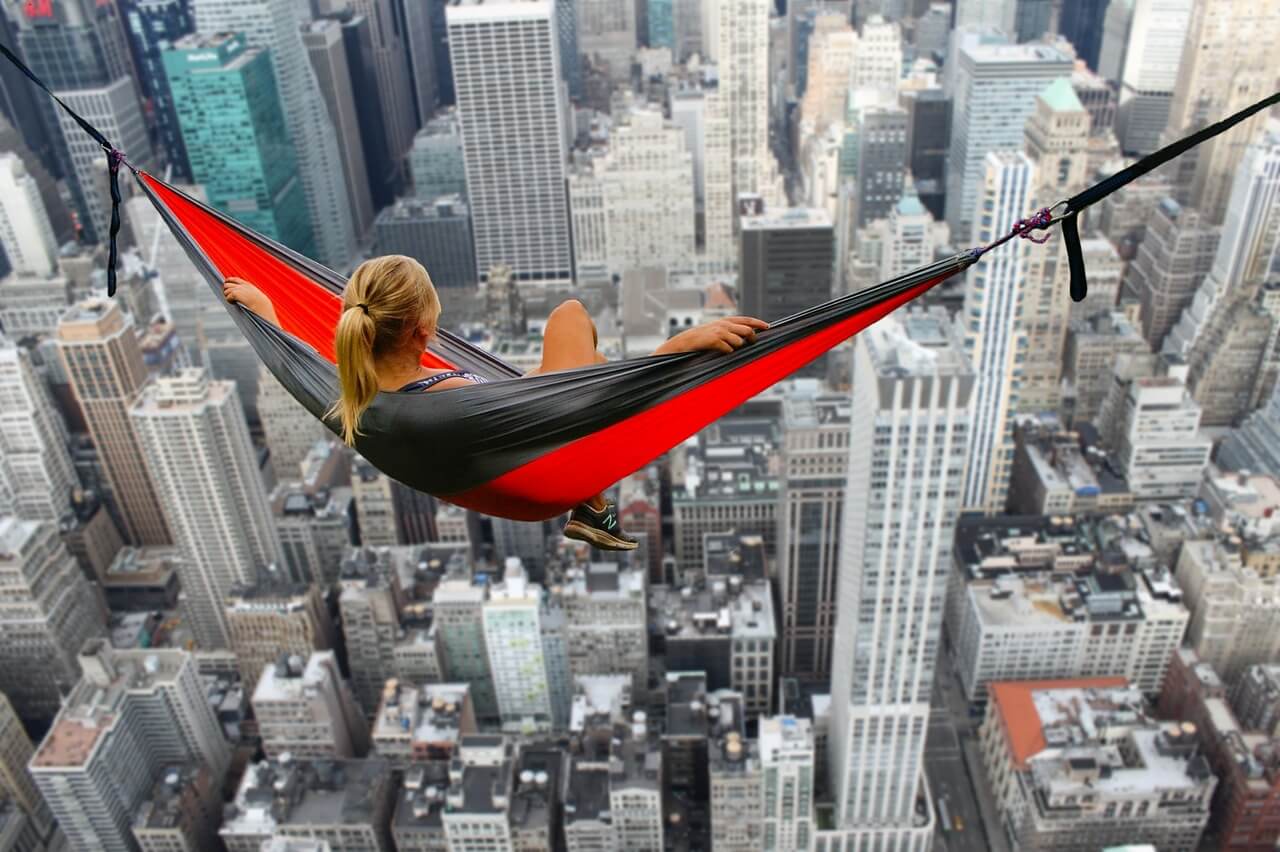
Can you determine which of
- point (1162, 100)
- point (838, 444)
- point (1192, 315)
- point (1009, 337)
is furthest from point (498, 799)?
point (1162, 100)

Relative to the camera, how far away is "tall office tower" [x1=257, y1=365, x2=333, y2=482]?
4819 cm

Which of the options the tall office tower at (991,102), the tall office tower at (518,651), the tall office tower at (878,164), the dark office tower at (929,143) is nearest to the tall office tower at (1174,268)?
the tall office tower at (991,102)

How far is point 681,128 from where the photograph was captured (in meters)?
63.6

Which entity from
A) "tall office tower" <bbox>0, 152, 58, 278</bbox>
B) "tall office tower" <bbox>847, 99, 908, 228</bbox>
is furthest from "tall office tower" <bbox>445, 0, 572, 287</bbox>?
"tall office tower" <bbox>0, 152, 58, 278</bbox>

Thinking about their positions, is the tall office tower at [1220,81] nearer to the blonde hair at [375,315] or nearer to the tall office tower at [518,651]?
the tall office tower at [518,651]

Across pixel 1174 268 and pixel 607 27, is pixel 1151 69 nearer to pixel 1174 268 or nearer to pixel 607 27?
pixel 1174 268

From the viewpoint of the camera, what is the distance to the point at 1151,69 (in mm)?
72812

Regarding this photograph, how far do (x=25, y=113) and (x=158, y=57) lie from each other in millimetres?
10037

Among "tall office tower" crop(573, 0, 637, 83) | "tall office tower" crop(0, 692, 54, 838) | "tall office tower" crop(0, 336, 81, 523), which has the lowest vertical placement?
"tall office tower" crop(0, 692, 54, 838)

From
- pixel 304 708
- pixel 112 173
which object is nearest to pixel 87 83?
pixel 304 708

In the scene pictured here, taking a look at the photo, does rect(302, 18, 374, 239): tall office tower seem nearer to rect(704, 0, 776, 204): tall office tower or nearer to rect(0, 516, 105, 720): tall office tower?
rect(704, 0, 776, 204): tall office tower

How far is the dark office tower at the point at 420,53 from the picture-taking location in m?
77.2

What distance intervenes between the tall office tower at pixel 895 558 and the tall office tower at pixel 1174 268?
114 feet

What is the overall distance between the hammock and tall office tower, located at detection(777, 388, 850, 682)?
27.7m
